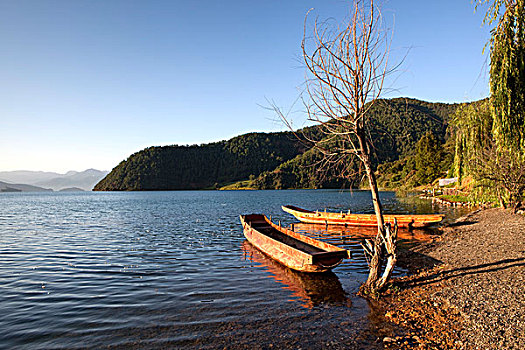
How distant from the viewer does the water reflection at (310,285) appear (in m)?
11.2

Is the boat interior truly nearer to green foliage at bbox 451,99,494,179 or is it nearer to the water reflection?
the water reflection

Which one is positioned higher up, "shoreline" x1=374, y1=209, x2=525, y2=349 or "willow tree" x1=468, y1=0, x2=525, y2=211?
"willow tree" x1=468, y1=0, x2=525, y2=211

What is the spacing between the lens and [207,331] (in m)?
8.92

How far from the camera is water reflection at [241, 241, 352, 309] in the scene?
11184mm

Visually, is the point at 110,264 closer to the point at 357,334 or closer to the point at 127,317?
the point at 127,317

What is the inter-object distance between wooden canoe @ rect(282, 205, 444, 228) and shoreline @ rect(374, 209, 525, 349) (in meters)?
9.08

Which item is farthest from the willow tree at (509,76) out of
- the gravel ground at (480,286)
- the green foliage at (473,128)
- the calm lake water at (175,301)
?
the green foliage at (473,128)

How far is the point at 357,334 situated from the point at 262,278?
6.49 meters

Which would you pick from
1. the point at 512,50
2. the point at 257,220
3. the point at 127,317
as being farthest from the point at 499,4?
the point at 257,220

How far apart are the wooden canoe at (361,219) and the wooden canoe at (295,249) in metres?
8.54

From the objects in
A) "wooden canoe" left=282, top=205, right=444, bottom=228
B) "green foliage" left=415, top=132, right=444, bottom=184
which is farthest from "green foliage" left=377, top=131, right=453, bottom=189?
"wooden canoe" left=282, top=205, right=444, bottom=228

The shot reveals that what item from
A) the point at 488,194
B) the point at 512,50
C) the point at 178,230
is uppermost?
the point at 512,50

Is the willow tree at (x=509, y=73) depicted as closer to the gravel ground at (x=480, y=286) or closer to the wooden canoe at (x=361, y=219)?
the gravel ground at (x=480, y=286)

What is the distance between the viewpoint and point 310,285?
1305 cm
